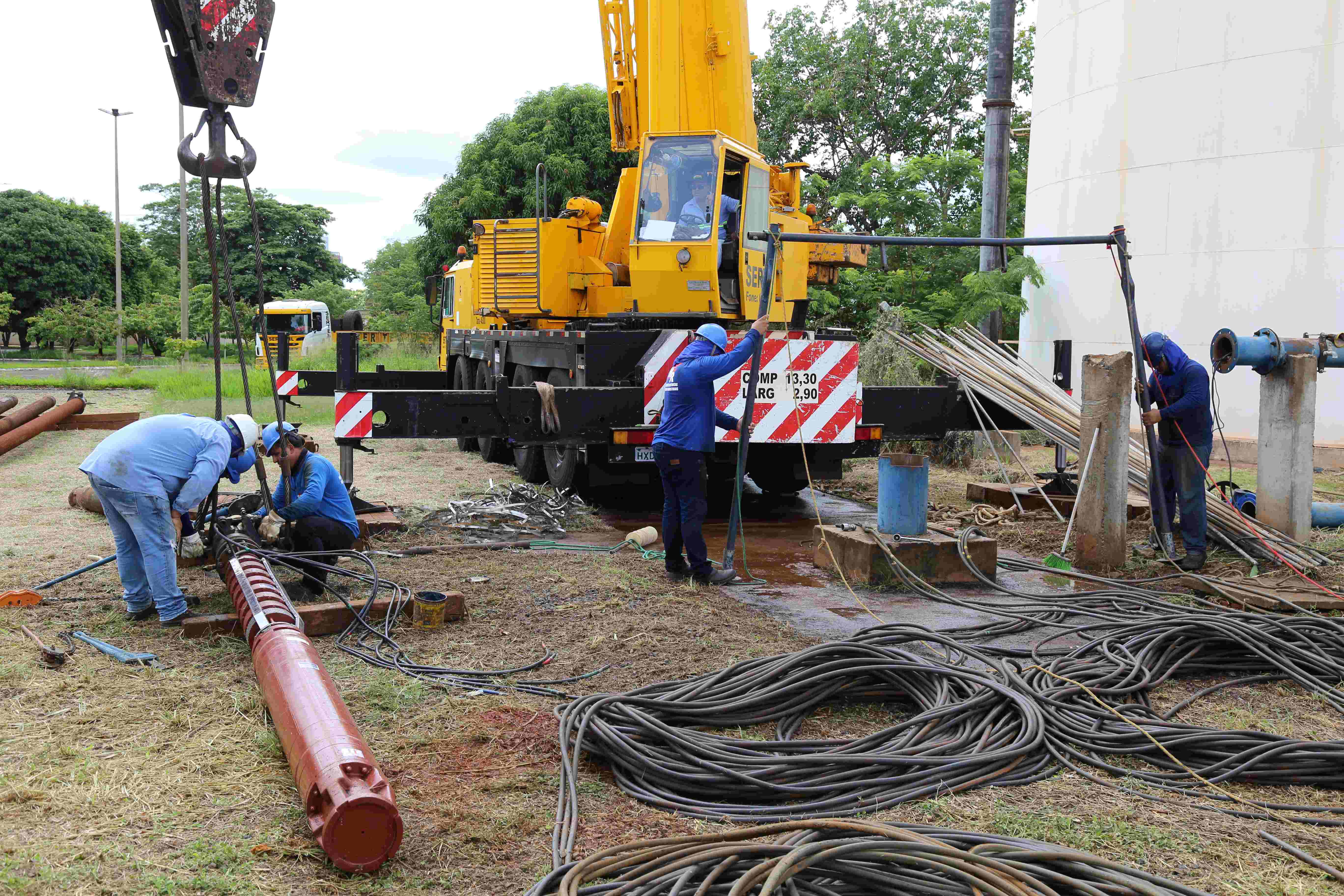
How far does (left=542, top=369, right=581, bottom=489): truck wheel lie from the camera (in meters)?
9.30

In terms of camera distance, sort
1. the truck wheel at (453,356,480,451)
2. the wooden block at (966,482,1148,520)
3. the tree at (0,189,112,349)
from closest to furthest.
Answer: the wooden block at (966,482,1148,520) → the truck wheel at (453,356,480,451) → the tree at (0,189,112,349)

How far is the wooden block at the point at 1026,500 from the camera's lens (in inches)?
356

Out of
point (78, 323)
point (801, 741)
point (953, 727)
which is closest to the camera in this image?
point (801, 741)

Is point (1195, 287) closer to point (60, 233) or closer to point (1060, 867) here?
point (1060, 867)

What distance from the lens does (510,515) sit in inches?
348

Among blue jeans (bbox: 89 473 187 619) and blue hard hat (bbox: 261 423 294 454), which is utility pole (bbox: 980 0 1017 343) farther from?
blue jeans (bbox: 89 473 187 619)

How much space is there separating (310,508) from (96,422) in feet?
38.0

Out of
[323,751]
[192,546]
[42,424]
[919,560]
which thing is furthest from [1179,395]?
[42,424]

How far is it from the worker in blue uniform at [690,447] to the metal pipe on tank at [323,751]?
2.66 m

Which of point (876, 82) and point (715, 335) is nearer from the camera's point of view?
point (715, 335)

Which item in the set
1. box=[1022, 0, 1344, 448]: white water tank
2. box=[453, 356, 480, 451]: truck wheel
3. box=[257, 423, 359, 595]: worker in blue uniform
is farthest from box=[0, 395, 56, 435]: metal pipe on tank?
box=[1022, 0, 1344, 448]: white water tank

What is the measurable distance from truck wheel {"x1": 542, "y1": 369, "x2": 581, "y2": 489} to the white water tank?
759 cm

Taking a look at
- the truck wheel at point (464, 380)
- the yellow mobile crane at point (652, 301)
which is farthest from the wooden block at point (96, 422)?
the yellow mobile crane at point (652, 301)

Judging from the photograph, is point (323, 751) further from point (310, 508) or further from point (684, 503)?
point (684, 503)
